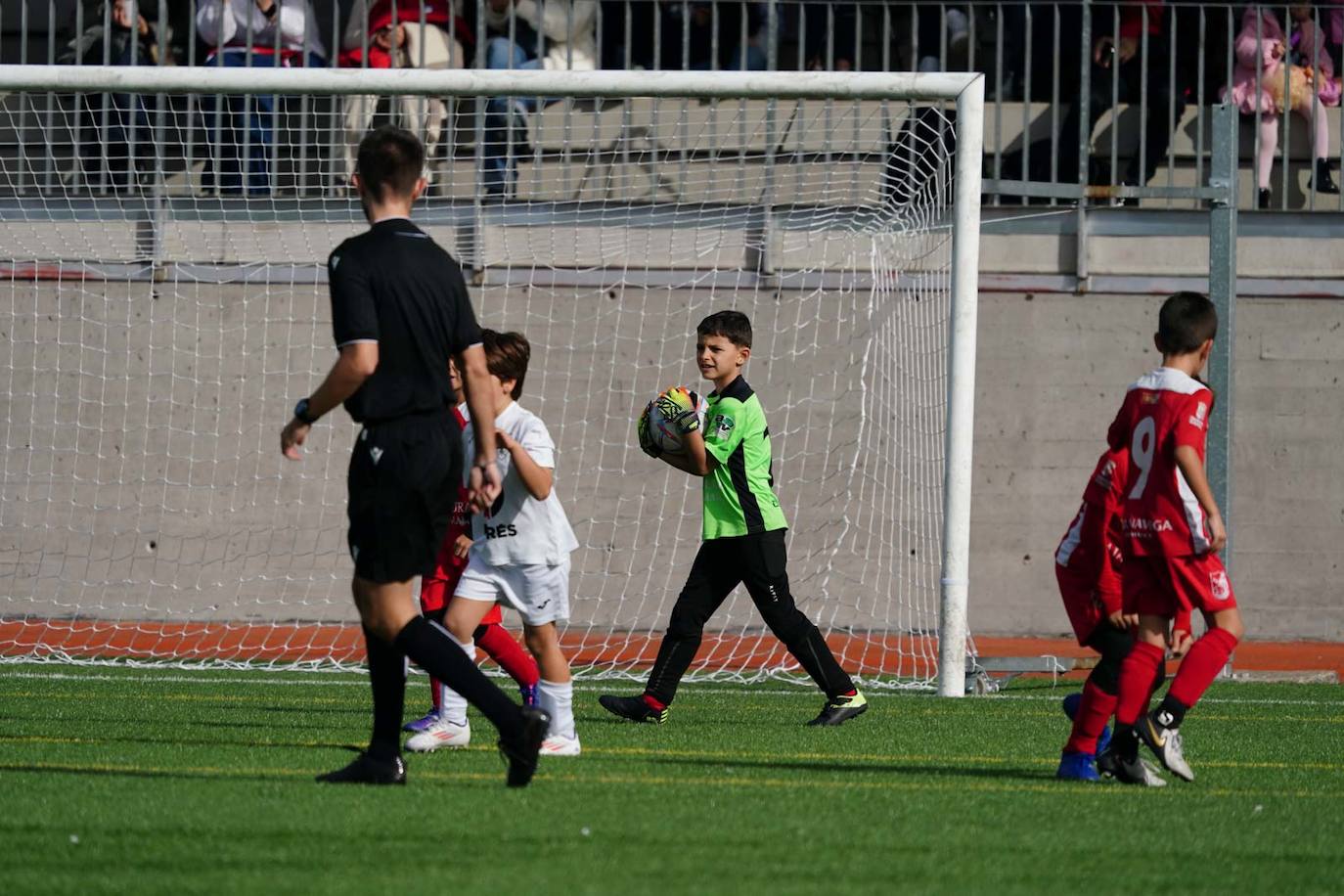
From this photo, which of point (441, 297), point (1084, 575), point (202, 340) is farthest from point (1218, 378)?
point (202, 340)

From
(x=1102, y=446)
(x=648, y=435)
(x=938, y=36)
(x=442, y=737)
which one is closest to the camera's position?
(x=442, y=737)

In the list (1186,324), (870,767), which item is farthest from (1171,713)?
(1186,324)

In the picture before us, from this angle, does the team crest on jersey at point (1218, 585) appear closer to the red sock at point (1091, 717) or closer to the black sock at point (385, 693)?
the red sock at point (1091, 717)

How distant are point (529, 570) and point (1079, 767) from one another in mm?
1931

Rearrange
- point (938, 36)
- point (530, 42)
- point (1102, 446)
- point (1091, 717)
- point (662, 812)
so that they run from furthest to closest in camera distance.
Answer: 1. point (938, 36)
2. point (530, 42)
3. point (1102, 446)
4. point (1091, 717)
5. point (662, 812)

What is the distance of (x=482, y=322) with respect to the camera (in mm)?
12641

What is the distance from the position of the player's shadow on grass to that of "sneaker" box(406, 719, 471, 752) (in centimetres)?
71

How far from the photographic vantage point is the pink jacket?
1273cm

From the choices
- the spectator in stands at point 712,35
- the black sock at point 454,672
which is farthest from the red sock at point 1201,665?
the spectator in stands at point 712,35

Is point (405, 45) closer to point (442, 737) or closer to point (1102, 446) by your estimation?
point (1102, 446)

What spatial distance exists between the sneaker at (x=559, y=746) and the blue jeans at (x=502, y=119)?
19.5 ft

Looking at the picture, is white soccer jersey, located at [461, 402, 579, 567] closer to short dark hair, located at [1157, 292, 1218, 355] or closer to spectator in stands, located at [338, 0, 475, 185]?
short dark hair, located at [1157, 292, 1218, 355]

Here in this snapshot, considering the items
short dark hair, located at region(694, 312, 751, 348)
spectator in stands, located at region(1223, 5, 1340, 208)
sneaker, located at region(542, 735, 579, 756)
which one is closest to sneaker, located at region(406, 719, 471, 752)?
sneaker, located at region(542, 735, 579, 756)

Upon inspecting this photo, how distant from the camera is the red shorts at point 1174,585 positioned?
18.0 feet
